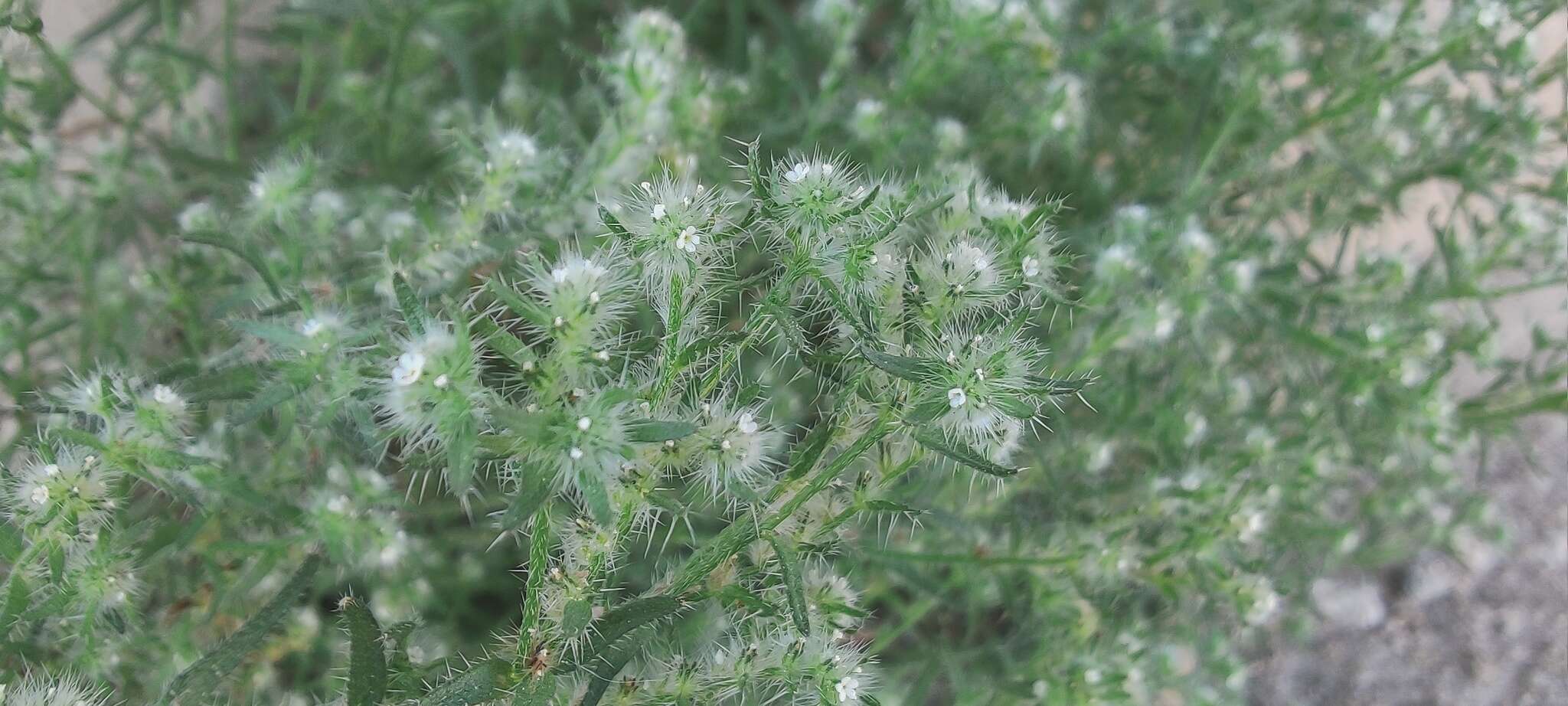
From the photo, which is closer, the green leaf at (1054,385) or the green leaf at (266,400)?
the green leaf at (1054,385)

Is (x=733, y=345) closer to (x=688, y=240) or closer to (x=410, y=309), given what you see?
(x=688, y=240)

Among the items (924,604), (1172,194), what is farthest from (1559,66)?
(924,604)

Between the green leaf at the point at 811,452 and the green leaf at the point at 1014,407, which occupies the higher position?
the green leaf at the point at 1014,407

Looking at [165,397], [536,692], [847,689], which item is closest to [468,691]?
[536,692]

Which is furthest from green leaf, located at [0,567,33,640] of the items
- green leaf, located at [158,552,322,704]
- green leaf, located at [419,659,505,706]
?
green leaf, located at [419,659,505,706]

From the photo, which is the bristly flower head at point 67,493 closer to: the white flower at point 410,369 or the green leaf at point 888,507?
the white flower at point 410,369

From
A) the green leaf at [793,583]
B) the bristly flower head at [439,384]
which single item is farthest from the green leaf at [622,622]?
the bristly flower head at [439,384]

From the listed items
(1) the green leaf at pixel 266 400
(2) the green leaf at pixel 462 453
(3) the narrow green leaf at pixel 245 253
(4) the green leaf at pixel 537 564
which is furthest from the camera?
(3) the narrow green leaf at pixel 245 253

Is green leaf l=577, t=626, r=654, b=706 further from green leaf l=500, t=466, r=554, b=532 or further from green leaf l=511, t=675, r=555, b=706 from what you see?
green leaf l=500, t=466, r=554, b=532
